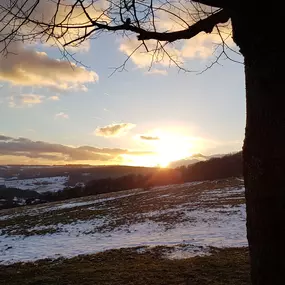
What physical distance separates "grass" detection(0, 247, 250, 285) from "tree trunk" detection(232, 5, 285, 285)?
6277 mm

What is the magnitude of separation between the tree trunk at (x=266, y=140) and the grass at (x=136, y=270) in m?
6.28

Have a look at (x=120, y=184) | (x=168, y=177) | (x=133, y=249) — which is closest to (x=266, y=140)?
(x=133, y=249)

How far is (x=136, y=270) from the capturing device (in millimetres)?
10133

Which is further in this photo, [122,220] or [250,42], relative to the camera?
[122,220]

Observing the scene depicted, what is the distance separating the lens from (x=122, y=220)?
24297 millimetres

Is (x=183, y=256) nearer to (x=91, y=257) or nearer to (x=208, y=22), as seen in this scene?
(x=91, y=257)

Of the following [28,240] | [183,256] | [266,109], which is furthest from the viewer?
[28,240]

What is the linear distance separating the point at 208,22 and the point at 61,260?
11724 millimetres

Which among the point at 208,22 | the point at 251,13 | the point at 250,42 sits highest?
the point at 208,22

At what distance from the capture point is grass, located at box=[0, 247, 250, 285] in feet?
29.2

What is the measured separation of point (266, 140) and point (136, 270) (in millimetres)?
8428

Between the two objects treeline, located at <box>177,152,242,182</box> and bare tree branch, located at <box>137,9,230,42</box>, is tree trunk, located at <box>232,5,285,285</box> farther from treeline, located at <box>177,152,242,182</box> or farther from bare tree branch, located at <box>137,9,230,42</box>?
treeline, located at <box>177,152,242,182</box>

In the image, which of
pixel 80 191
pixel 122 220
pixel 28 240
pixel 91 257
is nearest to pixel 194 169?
pixel 80 191

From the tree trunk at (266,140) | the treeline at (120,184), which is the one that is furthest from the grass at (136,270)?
the treeline at (120,184)
